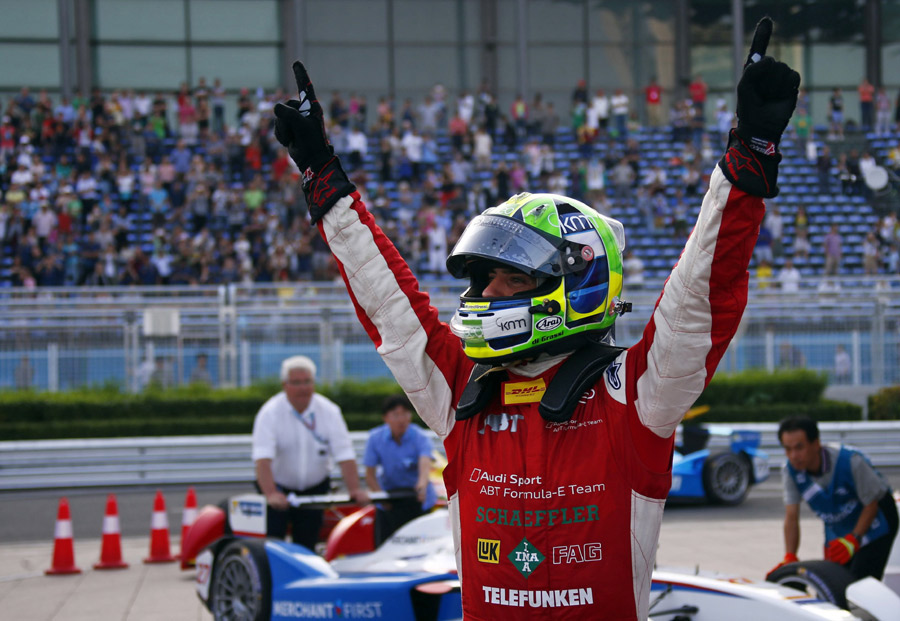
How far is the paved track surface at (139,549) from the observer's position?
7.81 metres

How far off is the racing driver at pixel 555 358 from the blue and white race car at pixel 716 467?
8887 mm

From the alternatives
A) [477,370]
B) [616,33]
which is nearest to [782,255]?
[616,33]

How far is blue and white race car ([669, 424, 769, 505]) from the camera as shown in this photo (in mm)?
11781

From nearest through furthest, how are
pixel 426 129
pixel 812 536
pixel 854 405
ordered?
pixel 812 536 < pixel 854 405 < pixel 426 129

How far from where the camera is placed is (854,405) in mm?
17156

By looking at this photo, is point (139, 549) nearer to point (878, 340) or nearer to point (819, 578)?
point (819, 578)

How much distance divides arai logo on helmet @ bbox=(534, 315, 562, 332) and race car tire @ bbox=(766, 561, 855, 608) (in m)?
3.70

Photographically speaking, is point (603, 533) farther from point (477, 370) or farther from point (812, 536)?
point (812, 536)

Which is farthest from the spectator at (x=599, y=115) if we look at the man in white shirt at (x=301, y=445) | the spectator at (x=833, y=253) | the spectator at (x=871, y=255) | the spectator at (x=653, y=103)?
the man in white shirt at (x=301, y=445)

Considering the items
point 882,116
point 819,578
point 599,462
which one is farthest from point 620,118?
point 599,462

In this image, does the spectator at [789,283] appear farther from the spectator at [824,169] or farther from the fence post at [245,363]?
the fence post at [245,363]

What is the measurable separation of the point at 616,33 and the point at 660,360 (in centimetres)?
3552

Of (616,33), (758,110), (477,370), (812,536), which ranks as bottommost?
(812,536)

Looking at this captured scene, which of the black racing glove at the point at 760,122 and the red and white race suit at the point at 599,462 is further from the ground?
the black racing glove at the point at 760,122
